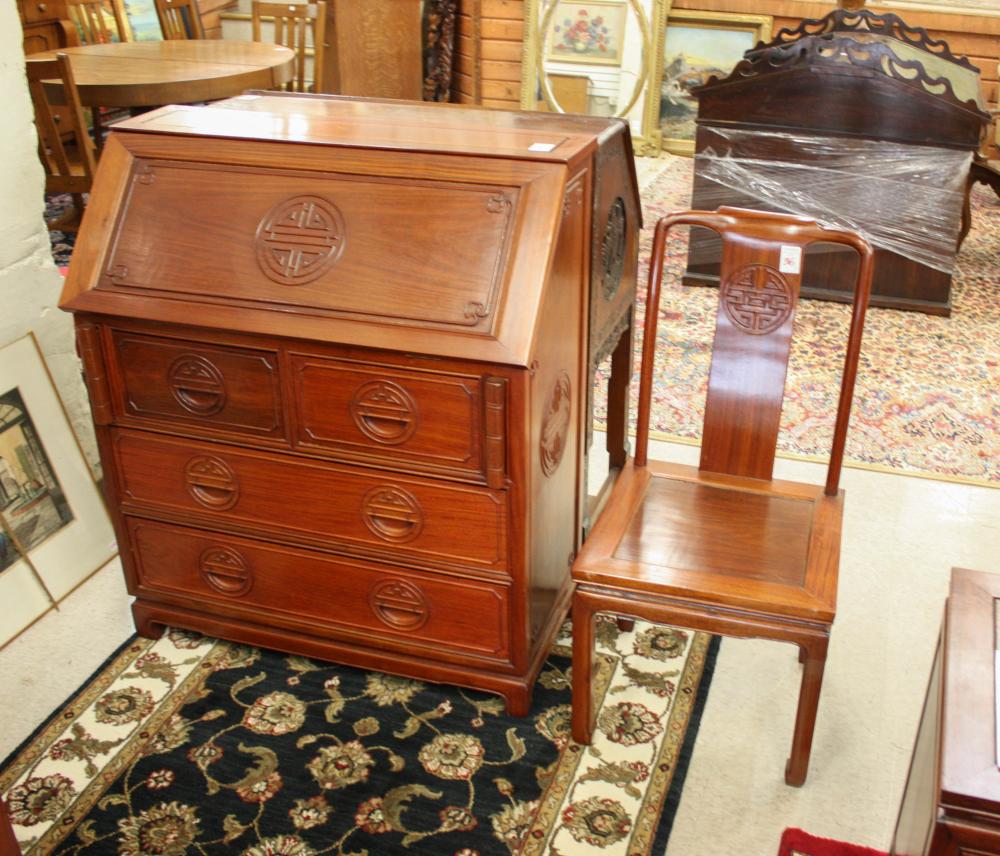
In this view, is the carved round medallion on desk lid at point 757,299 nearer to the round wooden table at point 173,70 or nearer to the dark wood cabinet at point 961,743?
the dark wood cabinet at point 961,743

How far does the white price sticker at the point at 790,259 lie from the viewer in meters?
2.14

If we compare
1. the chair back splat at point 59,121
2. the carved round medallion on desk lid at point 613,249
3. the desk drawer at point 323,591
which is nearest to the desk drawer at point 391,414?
the desk drawer at point 323,591

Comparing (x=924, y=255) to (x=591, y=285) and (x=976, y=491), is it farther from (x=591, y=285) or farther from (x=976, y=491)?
(x=591, y=285)

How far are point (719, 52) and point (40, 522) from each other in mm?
5178

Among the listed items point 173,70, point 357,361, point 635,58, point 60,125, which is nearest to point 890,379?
point 357,361

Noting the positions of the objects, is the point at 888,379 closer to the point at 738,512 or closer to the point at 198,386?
the point at 738,512

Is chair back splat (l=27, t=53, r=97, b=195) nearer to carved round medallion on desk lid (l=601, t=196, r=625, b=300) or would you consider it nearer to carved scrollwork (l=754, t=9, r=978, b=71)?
carved round medallion on desk lid (l=601, t=196, r=625, b=300)

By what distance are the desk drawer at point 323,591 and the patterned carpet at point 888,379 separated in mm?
1434

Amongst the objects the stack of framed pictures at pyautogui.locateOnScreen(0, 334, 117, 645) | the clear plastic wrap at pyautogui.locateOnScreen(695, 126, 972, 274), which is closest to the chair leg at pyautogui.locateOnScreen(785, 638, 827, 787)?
the stack of framed pictures at pyautogui.locateOnScreen(0, 334, 117, 645)

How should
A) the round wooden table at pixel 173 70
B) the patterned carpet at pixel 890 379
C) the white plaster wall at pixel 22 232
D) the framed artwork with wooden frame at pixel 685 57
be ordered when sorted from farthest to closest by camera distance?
the framed artwork with wooden frame at pixel 685 57, the round wooden table at pixel 173 70, the patterned carpet at pixel 890 379, the white plaster wall at pixel 22 232

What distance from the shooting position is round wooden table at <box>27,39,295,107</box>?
4215mm

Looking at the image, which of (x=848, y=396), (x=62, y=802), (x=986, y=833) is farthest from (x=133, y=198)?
(x=986, y=833)

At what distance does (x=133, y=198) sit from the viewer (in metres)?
2.16

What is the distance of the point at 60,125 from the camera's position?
4.26 meters
